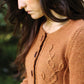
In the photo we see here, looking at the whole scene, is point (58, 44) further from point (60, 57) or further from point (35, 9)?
point (35, 9)

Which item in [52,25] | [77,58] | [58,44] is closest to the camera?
[77,58]

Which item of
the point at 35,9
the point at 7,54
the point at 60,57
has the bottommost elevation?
the point at 7,54

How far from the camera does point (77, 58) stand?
1071mm

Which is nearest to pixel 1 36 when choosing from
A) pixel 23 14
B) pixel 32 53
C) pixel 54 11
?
pixel 23 14

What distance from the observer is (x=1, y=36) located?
361 centimetres

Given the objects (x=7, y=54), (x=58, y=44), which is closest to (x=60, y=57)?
(x=58, y=44)

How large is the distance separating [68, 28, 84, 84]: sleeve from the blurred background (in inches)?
101

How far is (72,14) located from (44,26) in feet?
1.15

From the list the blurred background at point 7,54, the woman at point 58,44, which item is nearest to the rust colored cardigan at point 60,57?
the woman at point 58,44

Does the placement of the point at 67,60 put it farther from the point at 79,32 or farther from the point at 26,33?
the point at 26,33

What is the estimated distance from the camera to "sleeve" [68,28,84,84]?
1.06m

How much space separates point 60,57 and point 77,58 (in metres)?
0.12

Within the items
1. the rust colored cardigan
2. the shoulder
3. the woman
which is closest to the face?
the woman

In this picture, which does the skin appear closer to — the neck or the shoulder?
the neck
